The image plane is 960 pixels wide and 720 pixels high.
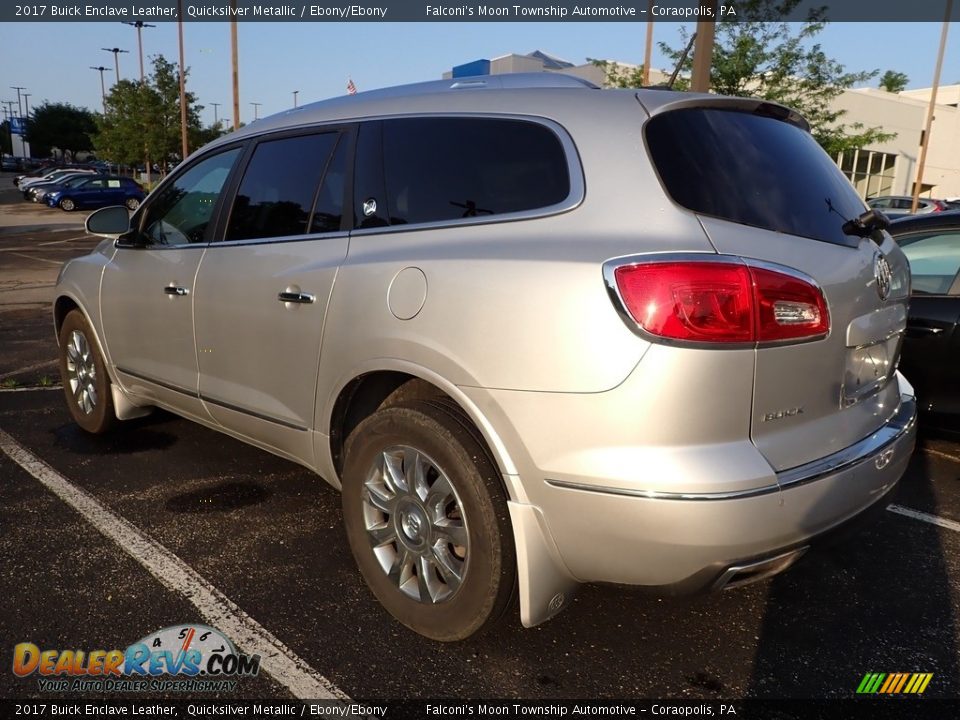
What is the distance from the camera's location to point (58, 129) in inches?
3686

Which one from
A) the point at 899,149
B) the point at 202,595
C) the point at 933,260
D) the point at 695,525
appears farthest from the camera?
the point at 899,149

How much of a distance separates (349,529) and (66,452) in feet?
8.36

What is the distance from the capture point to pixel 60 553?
10.7 ft

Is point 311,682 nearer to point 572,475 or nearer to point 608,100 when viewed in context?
point 572,475

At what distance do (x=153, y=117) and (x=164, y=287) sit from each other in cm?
4352

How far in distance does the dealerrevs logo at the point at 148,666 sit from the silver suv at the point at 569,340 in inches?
21.8

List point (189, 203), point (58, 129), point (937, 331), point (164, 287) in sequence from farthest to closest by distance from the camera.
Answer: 1. point (58, 129)
2. point (937, 331)
3. point (189, 203)
4. point (164, 287)

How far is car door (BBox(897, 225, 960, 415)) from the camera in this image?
427cm

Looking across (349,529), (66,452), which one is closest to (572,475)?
(349,529)

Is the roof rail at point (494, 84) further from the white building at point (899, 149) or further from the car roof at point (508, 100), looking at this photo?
the white building at point (899, 149)

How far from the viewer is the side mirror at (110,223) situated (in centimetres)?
432

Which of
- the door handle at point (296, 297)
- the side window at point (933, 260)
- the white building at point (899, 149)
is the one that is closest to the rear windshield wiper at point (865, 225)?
the door handle at point (296, 297)

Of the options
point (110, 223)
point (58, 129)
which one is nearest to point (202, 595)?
point (110, 223)

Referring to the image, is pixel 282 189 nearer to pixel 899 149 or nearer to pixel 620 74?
pixel 620 74
